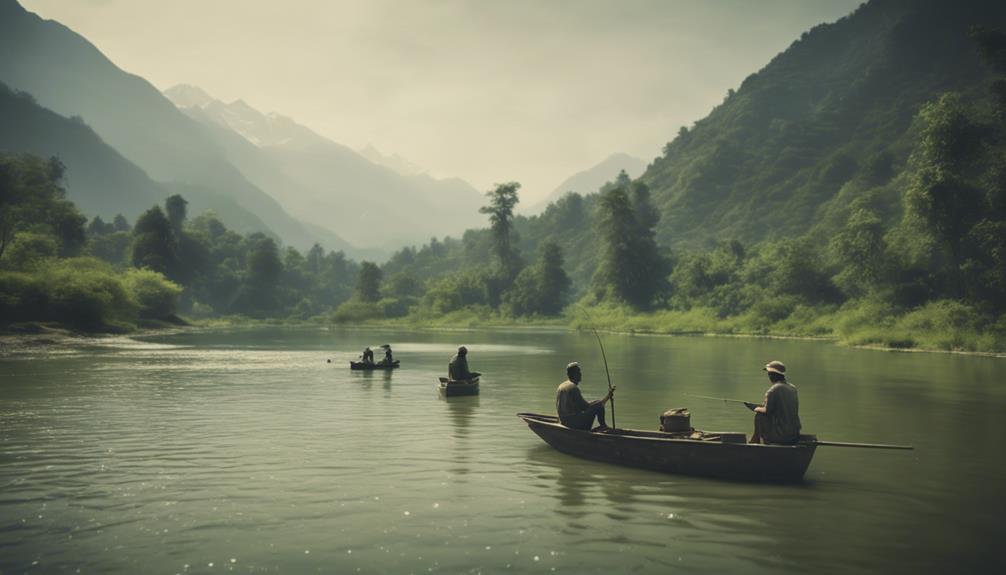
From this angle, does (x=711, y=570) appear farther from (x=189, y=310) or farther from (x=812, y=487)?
(x=189, y=310)

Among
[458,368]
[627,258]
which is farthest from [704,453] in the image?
[627,258]

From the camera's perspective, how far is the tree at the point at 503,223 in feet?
496

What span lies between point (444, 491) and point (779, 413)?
24.7 feet

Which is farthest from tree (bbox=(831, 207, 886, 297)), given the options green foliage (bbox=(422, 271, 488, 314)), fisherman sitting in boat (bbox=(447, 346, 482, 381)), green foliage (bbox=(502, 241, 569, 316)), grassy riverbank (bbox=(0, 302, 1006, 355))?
green foliage (bbox=(422, 271, 488, 314))

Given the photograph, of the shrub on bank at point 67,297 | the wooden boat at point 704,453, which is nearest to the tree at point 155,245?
the shrub on bank at point 67,297

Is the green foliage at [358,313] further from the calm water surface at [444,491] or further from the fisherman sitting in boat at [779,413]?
the fisherman sitting in boat at [779,413]

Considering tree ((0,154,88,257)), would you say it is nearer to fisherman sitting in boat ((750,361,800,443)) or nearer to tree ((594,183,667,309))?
tree ((594,183,667,309))

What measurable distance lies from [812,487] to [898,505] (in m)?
1.74

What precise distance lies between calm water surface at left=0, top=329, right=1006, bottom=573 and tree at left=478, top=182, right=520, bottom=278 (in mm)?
120470

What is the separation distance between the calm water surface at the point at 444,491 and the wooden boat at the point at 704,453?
1.29ft

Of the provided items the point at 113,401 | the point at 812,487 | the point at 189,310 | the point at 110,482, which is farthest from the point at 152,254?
the point at 812,487

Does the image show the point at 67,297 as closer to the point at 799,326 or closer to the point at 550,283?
the point at 799,326

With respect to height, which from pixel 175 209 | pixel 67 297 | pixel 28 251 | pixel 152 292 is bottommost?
pixel 67 297

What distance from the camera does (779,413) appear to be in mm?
14812
